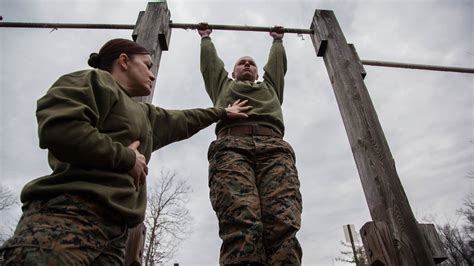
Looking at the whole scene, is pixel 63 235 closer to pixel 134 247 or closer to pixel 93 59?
pixel 134 247

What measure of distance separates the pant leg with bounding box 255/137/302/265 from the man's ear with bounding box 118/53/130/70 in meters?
0.91

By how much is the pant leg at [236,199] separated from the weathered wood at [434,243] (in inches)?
33.5

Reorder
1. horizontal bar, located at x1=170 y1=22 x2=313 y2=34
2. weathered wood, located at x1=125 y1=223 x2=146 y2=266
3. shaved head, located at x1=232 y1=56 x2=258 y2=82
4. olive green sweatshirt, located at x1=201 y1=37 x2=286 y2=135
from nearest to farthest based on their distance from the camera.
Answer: weathered wood, located at x1=125 y1=223 x2=146 y2=266 < olive green sweatshirt, located at x1=201 y1=37 x2=286 y2=135 < shaved head, located at x1=232 y1=56 x2=258 y2=82 < horizontal bar, located at x1=170 y1=22 x2=313 y2=34

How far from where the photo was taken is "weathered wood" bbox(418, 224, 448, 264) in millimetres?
1543

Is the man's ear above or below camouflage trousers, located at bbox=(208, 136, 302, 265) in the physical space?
above

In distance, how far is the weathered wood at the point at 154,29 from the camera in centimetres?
227

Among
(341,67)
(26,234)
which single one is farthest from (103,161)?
(341,67)

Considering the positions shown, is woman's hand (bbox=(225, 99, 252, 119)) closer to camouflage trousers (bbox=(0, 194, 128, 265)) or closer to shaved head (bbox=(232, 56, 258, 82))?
shaved head (bbox=(232, 56, 258, 82))

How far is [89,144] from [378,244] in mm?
1375

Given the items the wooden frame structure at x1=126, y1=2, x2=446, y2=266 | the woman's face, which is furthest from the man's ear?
the wooden frame structure at x1=126, y1=2, x2=446, y2=266

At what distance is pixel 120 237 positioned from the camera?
42.9 inches

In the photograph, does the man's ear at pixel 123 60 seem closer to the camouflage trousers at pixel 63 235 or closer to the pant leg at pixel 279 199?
the camouflage trousers at pixel 63 235

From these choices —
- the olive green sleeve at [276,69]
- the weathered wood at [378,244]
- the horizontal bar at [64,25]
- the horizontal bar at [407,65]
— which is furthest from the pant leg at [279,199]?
the horizontal bar at [64,25]

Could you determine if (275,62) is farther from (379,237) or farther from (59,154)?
(59,154)
